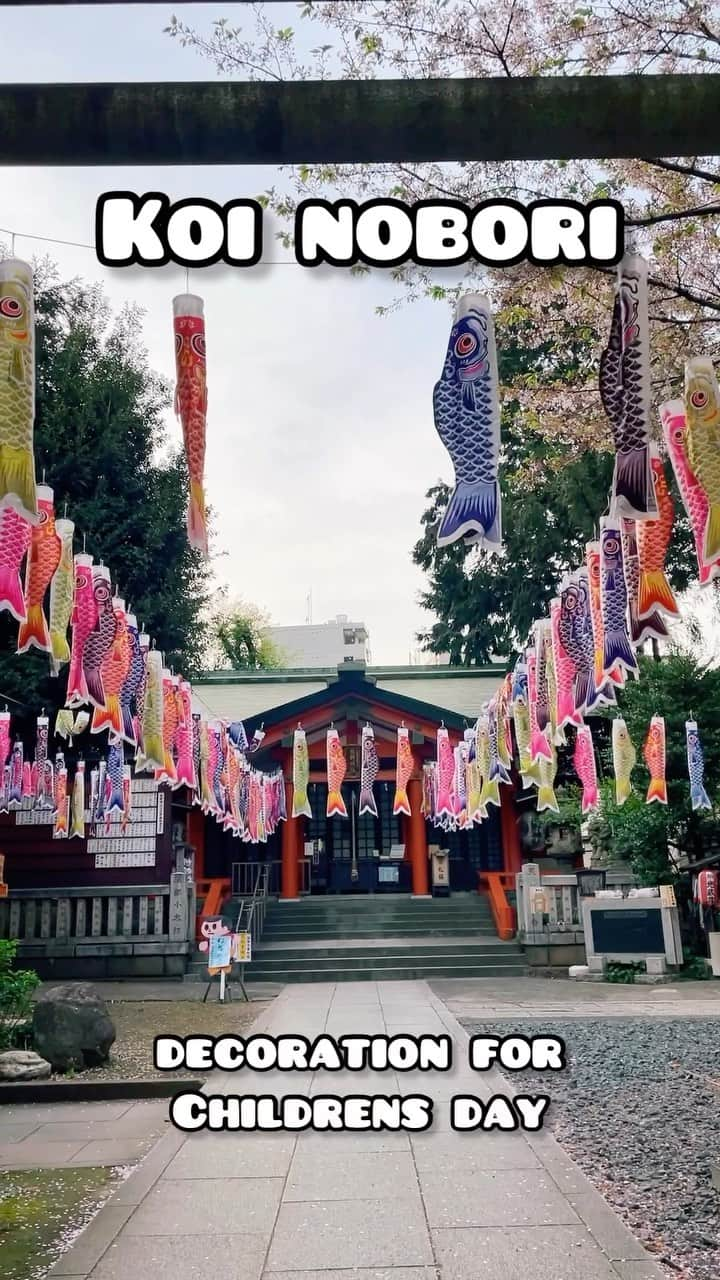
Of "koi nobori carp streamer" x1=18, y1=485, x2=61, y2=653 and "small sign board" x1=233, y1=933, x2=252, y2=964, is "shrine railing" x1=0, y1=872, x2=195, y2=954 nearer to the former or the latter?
"small sign board" x1=233, y1=933, x2=252, y2=964

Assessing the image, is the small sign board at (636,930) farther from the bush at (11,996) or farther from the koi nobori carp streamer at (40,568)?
the koi nobori carp streamer at (40,568)

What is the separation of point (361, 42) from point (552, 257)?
2844mm

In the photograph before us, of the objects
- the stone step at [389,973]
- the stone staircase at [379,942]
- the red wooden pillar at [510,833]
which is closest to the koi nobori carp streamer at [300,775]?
the stone staircase at [379,942]

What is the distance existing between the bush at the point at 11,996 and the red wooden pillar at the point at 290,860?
1118cm

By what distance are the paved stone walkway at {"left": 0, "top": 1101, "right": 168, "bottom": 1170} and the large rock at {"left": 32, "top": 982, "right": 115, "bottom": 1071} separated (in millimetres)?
655

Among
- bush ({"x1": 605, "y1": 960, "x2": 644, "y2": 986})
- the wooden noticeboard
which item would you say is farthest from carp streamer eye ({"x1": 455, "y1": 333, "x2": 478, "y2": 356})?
bush ({"x1": 605, "y1": 960, "x2": 644, "y2": 986})

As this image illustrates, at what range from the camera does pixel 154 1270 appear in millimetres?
3834

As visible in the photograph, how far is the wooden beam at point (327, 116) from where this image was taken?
3365mm

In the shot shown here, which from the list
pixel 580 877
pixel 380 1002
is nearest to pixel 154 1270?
pixel 380 1002

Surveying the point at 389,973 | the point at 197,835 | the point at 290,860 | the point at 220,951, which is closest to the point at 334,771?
the point at 290,860

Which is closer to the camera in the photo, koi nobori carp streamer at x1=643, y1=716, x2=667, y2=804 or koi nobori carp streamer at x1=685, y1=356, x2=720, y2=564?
koi nobori carp streamer at x1=685, y1=356, x2=720, y2=564

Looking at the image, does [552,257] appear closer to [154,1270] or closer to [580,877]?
[154,1270]

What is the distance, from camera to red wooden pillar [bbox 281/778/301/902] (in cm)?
1969

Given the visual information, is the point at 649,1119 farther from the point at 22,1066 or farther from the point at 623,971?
the point at 623,971
